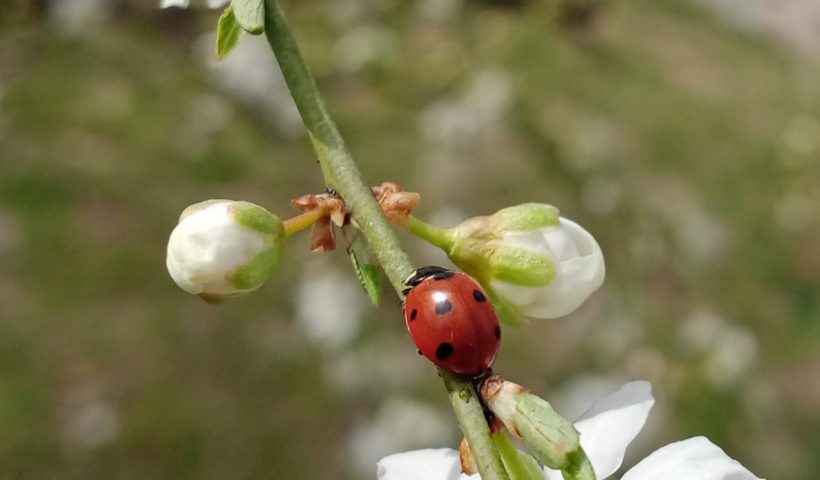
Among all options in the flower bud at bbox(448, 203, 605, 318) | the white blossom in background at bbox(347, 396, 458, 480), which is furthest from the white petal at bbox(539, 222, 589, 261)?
the white blossom in background at bbox(347, 396, 458, 480)

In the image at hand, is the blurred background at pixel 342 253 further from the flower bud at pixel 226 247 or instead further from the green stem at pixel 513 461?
the green stem at pixel 513 461

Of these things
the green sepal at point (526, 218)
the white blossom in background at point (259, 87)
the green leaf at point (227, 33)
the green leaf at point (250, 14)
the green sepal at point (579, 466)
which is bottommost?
the white blossom in background at point (259, 87)

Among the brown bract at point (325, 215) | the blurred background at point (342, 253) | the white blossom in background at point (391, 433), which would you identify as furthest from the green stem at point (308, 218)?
the white blossom in background at point (391, 433)

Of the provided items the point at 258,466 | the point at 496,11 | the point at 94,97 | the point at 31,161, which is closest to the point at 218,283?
the point at 258,466

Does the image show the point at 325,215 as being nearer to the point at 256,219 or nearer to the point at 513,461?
the point at 256,219

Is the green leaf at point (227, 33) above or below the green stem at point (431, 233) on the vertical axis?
above

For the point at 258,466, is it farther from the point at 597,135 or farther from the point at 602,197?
the point at 597,135

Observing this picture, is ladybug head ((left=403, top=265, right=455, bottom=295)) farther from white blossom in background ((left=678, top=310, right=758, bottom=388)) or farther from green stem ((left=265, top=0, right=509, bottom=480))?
white blossom in background ((left=678, top=310, right=758, bottom=388))
